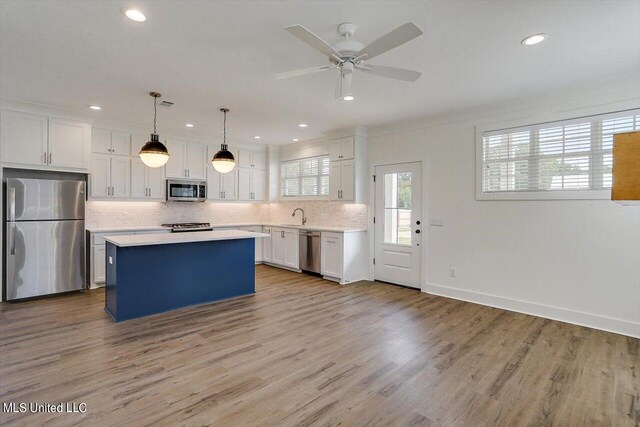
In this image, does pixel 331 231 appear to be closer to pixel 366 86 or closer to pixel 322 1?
pixel 366 86

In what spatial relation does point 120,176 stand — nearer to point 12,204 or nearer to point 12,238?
point 12,204

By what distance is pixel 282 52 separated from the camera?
2.95 meters

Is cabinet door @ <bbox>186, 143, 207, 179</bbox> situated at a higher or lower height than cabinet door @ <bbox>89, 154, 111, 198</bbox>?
higher

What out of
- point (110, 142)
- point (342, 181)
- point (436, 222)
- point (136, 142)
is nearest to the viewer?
point (436, 222)

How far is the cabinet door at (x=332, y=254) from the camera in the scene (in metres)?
5.75

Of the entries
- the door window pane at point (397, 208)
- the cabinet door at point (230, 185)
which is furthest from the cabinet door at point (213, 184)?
the door window pane at point (397, 208)

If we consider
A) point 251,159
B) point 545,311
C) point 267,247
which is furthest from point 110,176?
point 545,311

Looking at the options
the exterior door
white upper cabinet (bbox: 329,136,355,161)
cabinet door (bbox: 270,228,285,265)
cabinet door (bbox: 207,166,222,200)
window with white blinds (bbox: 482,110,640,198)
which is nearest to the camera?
window with white blinds (bbox: 482,110,640,198)

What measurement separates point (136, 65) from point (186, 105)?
129 centimetres

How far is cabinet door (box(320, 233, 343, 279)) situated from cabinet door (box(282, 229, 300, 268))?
722 millimetres

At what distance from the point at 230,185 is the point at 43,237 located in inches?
129

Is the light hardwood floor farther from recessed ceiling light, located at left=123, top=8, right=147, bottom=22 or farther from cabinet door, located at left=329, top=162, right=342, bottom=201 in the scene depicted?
recessed ceiling light, located at left=123, top=8, right=147, bottom=22

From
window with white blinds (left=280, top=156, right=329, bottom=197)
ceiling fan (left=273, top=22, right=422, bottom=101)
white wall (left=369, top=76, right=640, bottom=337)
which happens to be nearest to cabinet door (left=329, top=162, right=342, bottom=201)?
window with white blinds (left=280, top=156, right=329, bottom=197)

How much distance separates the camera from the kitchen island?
3816 millimetres
